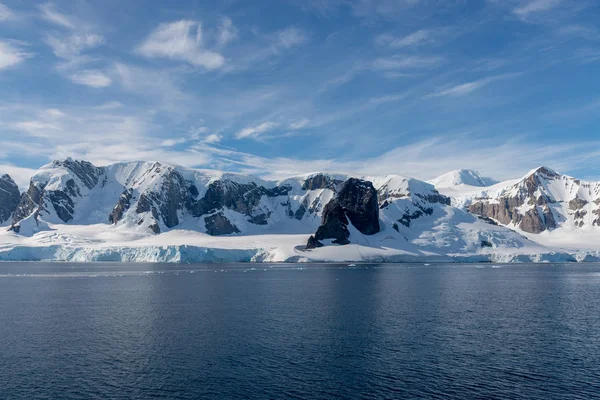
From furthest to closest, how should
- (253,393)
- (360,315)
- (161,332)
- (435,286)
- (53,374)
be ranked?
1. (435,286)
2. (360,315)
3. (161,332)
4. (53,374)
5. (253,393)

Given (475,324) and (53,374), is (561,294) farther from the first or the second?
(53,374)

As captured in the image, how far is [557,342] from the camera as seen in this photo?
5203 cm

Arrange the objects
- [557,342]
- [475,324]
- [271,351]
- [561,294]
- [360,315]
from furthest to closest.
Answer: [561,294], [360,315], [475,324], [557,342], [271,351]

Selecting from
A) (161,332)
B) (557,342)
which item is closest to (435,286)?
(557,342)

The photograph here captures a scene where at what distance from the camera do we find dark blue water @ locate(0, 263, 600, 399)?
37844 mm

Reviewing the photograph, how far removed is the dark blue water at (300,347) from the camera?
37844mm

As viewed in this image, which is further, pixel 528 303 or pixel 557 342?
pixel 528 303

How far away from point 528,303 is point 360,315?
101 ft

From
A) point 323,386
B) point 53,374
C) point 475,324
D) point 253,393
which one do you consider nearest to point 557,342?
point 475,324

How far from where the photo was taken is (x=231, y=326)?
61000 millimetres

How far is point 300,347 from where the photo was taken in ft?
164

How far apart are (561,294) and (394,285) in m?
33.3

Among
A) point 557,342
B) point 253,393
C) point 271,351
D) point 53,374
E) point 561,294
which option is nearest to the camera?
point 253,393

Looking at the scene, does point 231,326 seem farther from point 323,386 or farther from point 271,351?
point 323,386
